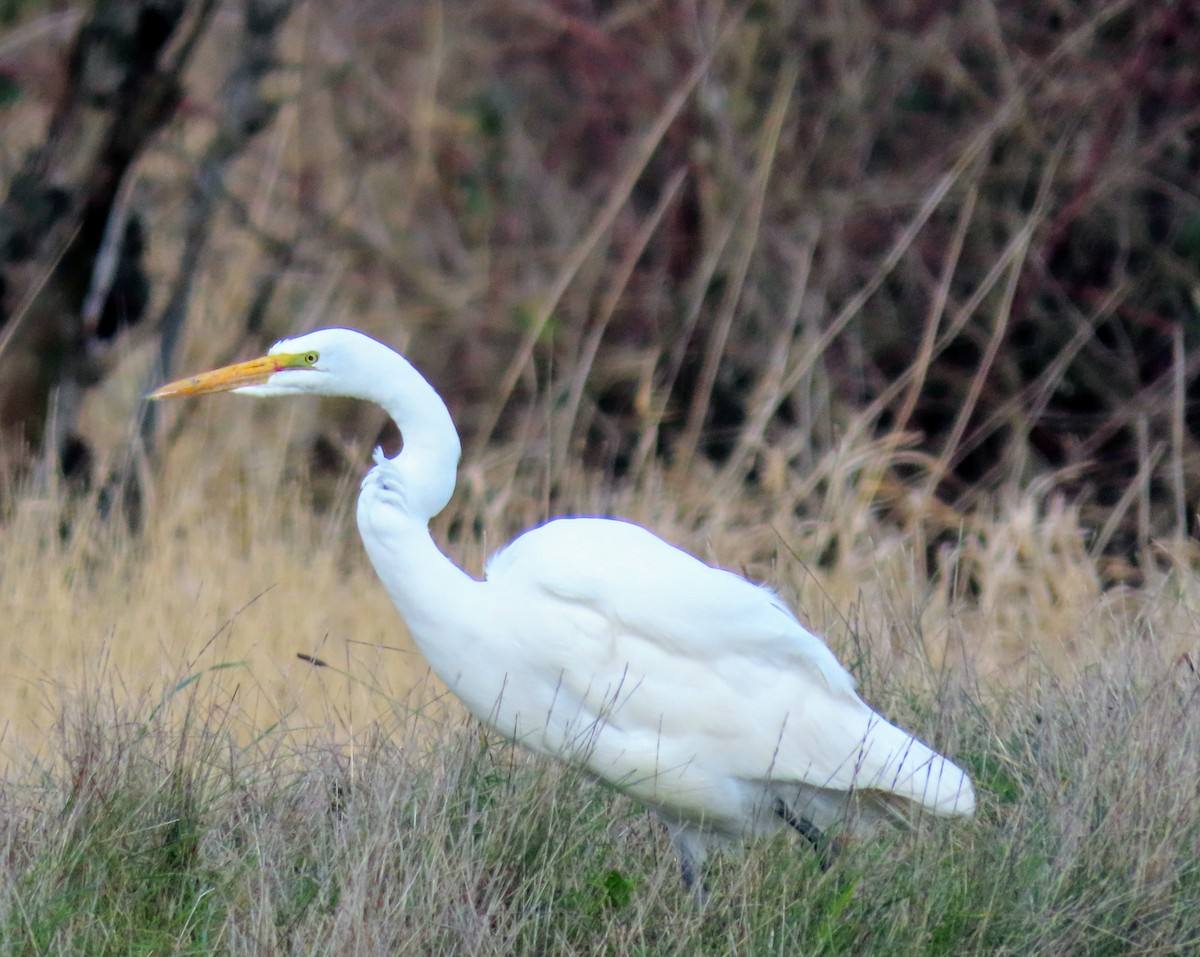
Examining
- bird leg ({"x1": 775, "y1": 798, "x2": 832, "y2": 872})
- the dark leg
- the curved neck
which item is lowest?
the dark leg

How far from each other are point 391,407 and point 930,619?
2.21 m

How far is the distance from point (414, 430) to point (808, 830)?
0.98 m

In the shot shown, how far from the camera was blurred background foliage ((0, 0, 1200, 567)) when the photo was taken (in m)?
5.98

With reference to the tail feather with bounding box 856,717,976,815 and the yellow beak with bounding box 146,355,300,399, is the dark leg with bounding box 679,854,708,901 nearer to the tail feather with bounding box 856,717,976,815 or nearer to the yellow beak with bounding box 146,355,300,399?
the tail feather with bounding box 856,717,976,815

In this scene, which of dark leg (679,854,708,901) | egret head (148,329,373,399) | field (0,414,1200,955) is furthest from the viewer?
egret head (148,329,373,399)

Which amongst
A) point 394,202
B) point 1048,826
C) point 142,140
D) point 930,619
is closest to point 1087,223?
point 930,619

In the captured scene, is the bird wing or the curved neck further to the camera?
the curved neck

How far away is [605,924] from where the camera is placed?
2.65 m

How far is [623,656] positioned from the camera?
2.85 metres

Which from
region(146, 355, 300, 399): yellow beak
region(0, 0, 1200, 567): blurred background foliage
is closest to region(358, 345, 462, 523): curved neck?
region(146, 355, 300, 399): yellow beak

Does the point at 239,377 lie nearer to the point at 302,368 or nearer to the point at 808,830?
the point at 302,368

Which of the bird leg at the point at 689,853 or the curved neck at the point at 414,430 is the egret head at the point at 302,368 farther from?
the bird leg at the point at 689,853

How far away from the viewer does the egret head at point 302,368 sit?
2926 mm

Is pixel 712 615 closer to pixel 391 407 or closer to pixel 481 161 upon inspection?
pixel 391 407
